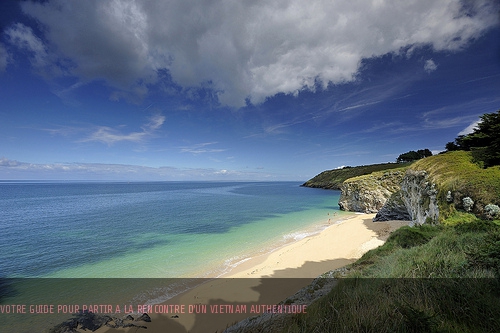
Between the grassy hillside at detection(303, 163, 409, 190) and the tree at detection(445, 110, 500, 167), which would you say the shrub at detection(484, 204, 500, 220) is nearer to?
the tree at detection(445, 110, 500, 167)

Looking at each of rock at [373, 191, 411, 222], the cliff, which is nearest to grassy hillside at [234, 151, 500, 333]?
the cliff

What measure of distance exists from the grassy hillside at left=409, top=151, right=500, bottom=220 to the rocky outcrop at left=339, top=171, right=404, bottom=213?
1125 inches

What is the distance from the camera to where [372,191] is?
4412 centimetres

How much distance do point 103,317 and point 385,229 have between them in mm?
29567

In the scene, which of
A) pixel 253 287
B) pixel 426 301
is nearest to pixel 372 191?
pixel 253 287

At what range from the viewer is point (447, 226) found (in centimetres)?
1159

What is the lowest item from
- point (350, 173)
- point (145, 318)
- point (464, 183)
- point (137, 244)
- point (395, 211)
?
point (145, 318)

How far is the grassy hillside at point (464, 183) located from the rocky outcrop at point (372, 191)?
Answer: 1125 inches

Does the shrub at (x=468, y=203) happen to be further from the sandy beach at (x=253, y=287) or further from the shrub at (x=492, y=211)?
the sandy beach at (x=253, y=287)

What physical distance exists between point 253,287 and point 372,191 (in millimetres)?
40223

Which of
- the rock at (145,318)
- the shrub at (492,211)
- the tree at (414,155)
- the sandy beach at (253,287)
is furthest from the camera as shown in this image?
the tree at (414,155)

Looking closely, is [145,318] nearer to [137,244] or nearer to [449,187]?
[137,244]

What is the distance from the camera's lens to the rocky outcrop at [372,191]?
43.3 m

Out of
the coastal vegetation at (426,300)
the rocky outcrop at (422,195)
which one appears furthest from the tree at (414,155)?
the coastal vegetation at (426,300)
